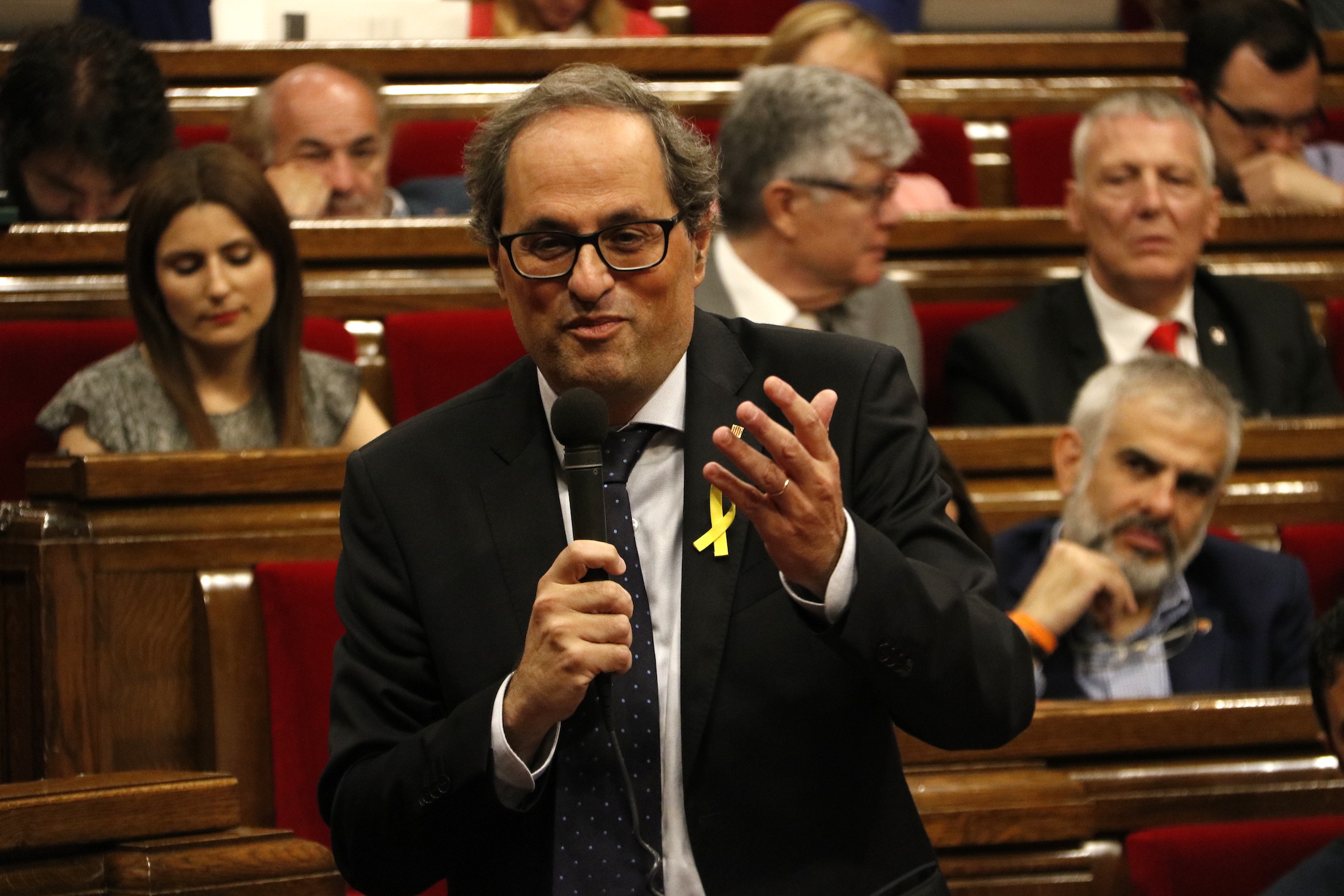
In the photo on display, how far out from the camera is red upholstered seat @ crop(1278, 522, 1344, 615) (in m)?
1.34

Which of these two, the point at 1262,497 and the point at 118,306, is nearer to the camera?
the point at 1262,497

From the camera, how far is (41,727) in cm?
103

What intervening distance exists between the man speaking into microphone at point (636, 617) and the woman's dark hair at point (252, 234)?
643 mm

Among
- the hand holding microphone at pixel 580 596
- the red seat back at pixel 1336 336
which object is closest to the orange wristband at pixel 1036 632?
the hand holding microphone at pixel 580 596

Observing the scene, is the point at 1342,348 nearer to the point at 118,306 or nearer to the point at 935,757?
the point at 935,757

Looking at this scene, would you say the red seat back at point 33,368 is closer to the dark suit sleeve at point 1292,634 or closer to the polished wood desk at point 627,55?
the polished wood desk at point 627,55

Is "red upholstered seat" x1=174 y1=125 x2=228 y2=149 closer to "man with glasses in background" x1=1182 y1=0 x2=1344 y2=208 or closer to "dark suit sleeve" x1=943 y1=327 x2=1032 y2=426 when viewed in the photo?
"dark suit sleeve" x1=943 y1=327 x2=1032 y2=426

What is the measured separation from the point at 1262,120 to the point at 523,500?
1.51 meters

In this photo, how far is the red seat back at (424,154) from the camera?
1.99 metres

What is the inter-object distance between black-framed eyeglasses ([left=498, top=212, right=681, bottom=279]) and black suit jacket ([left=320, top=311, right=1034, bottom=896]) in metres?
0.08

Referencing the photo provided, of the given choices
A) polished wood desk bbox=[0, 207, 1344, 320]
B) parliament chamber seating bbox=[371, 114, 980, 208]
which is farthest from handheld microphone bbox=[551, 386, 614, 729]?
parliament chamber seating bbox=[371, 114, 980, 208]

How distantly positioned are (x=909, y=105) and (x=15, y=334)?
3.92ft

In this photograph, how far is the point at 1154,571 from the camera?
1.28 m

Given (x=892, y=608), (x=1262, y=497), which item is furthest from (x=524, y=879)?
(x=1262, y=497)
